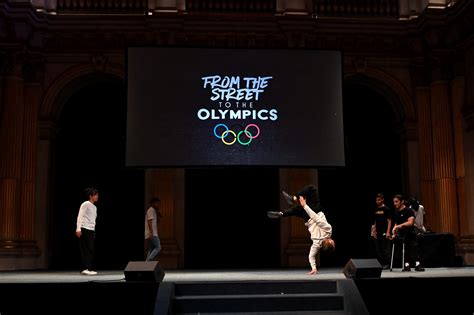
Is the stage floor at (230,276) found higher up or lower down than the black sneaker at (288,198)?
lower down

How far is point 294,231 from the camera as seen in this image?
12.5 m

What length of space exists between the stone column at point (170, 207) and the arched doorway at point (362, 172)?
3.39 meters

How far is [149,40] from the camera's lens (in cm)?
1285

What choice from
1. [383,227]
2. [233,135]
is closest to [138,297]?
[233,135]

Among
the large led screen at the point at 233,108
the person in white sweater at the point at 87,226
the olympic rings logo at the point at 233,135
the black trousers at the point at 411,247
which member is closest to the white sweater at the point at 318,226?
the black trousers at the point at 411,247

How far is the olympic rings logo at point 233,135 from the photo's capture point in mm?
10812

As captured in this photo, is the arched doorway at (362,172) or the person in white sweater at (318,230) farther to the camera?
the arched doorway at (362,172)

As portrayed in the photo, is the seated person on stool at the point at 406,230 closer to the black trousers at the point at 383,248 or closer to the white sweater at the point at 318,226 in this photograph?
the black trousers at the point at 383,248

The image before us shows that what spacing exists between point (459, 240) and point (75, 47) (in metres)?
9.16

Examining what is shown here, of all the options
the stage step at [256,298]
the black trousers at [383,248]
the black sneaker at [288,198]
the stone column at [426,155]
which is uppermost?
the stone column at [426,155]

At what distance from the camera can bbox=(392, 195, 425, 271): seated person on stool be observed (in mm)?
9352

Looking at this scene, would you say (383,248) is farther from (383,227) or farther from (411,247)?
(411,247)

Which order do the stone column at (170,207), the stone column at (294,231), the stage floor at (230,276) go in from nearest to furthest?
the stage floor at (230,276) < the stone column at (170,207) < the stone column at (294,231)

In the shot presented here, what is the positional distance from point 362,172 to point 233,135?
14.4 ft
